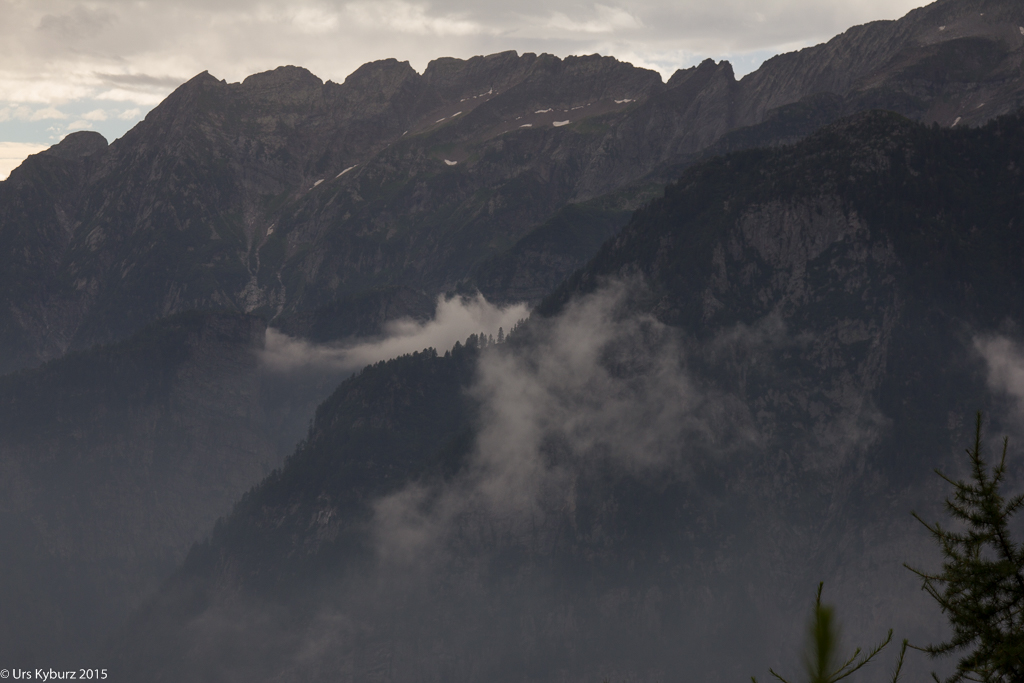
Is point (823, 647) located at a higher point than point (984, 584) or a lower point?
lower

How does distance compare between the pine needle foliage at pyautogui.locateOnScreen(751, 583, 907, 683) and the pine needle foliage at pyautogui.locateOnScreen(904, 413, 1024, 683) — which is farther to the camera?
the pine needle foliage at pyautogui.locateOnScreen(904, 413, 1024, 683)

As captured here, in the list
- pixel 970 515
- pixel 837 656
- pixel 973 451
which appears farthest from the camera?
pixel 970 515

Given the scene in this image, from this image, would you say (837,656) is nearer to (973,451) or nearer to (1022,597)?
(973,451)

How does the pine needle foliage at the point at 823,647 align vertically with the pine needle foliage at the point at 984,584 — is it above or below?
below

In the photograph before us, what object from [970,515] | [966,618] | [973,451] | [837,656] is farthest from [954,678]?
[837,656]

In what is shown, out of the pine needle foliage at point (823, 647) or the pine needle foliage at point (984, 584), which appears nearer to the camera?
the pine needle foliage at point (823, 647)

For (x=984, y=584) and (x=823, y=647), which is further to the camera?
(x=984, y=584)

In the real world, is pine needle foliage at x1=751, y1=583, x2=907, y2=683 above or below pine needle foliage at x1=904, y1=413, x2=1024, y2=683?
below

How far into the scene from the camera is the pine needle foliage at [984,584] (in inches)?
1487

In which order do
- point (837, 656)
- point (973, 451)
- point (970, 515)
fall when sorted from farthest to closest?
1. point (970, 515)
2. point (973, 451)
3. point (837, 656)

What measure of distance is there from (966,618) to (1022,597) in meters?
2.18

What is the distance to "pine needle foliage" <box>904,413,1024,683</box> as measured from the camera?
37781 millimetres

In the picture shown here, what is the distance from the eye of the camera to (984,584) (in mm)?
40844

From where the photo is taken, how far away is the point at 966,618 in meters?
40.7
